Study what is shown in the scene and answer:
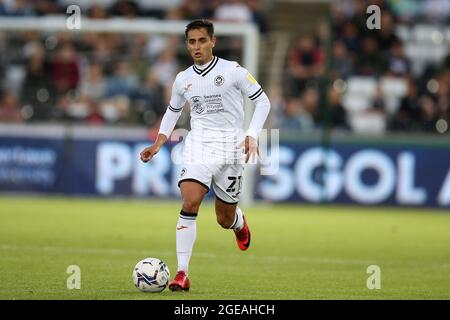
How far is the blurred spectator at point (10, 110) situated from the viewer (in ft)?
66.5

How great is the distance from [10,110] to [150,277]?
12314 millimetres

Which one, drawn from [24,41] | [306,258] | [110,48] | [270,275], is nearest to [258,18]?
[110,48]

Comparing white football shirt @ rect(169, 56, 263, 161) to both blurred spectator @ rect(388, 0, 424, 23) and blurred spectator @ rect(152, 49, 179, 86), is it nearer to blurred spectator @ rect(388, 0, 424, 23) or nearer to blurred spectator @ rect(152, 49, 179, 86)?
blurred spectator @ rect(152, 49, 179, 86)

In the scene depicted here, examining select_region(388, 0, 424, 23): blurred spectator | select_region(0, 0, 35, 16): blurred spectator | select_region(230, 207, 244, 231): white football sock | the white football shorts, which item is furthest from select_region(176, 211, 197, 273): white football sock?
select_region(388, 0, 424, 23): blurred spectator

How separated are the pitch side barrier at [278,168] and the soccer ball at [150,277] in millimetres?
10891

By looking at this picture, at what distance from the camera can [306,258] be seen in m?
12.0

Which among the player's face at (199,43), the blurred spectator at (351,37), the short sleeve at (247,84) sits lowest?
the short sleeve at (247,84)

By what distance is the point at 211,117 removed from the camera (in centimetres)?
966

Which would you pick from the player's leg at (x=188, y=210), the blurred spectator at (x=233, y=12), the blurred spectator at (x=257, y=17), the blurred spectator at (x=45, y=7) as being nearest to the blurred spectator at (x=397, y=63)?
the blurred spectator at (x=233, y=12)

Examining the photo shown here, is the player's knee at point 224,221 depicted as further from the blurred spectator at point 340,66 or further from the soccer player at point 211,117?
the blurred spectator at point 340,66

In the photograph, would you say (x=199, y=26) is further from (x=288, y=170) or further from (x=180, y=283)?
(x=288, y=170)

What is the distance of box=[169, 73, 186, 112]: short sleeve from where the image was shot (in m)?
9.70

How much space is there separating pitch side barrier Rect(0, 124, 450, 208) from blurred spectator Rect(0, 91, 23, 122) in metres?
0.19

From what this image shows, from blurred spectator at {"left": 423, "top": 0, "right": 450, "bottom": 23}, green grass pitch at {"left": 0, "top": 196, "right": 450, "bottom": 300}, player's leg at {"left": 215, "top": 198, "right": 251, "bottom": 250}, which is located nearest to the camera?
green grass pitch at {"left": 0, "top": 196, "right": 450, "bottom": 300}
